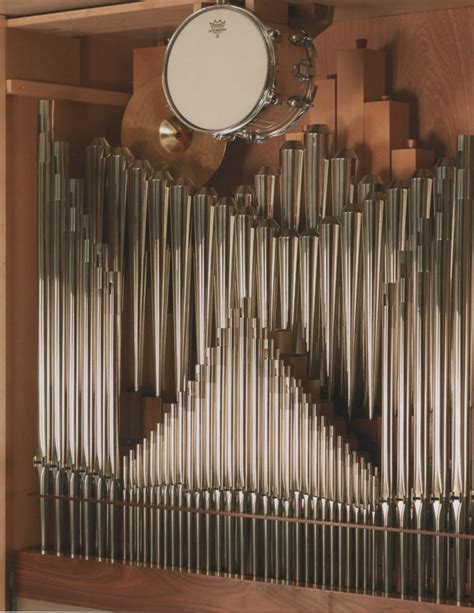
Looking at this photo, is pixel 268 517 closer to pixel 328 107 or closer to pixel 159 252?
pixel 159 252

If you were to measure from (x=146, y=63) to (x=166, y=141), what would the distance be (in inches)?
10.9

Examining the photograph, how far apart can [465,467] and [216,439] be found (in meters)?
0.73

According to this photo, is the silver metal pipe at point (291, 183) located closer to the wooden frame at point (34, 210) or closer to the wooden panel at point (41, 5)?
the wooden frame at point (34, 210)

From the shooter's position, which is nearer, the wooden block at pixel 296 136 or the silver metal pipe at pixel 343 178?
the silver metal pipe at pixel 343 178

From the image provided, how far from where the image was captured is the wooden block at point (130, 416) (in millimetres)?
4129

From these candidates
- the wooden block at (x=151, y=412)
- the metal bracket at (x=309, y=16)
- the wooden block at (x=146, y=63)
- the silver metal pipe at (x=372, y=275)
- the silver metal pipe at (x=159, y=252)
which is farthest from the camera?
the wooden block at (x=146, y=63)

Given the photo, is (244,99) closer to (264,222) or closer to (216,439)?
(264,222)

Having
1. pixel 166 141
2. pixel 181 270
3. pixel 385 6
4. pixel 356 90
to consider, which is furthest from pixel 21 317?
pixel 385 6

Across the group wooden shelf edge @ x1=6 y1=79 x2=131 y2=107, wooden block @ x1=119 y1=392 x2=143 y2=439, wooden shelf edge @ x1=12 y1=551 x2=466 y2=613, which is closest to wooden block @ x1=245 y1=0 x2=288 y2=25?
wooden shelf edge @ x1=6 y1=79 x2=131 y2=107

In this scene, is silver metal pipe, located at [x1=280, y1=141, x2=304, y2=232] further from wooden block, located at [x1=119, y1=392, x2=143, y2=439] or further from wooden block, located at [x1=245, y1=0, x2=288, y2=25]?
wooden block, located at [x1=119, y1=392, x2=143, y2=439]

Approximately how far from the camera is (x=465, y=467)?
3518 mm

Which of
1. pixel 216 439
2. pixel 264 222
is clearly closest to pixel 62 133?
pixel 264 222

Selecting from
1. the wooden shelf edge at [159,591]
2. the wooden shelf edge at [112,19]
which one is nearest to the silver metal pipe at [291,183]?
the wooden shelf edge at [112,19]

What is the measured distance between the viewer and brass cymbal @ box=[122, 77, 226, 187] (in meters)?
4.14
